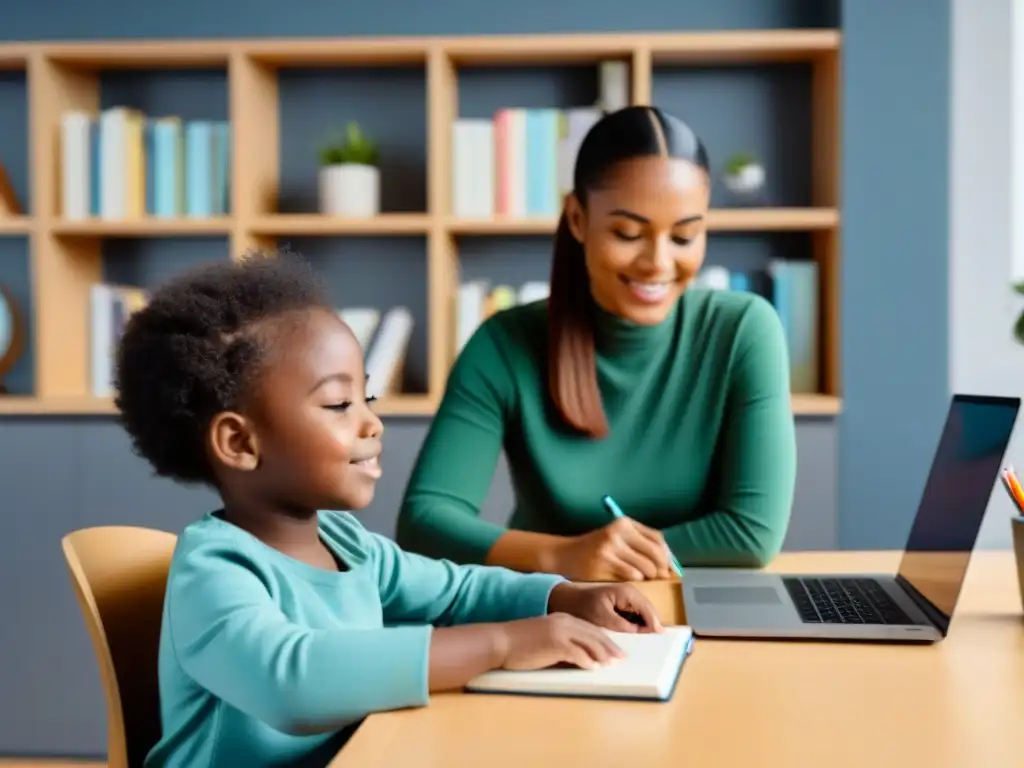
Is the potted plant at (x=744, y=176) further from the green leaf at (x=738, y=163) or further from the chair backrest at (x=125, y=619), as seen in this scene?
the chair backrest at (x=125, y=619)

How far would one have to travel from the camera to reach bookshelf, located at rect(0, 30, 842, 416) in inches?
113

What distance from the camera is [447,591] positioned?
1164 mm

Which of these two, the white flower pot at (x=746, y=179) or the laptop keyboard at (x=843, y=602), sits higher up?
the white flower pot at (x=746, y=179)

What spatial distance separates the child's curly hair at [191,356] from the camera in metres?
1.02

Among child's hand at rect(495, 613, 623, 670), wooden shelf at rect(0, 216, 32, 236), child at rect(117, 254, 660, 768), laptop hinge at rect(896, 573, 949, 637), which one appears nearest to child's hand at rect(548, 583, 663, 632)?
child at rect(117, 254, 660, 768)

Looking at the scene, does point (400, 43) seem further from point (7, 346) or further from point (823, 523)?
point (823, 523)

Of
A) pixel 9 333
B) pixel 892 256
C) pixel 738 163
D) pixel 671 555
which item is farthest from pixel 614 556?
pixel 9 333

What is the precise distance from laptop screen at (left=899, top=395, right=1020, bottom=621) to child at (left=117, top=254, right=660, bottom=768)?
321mm

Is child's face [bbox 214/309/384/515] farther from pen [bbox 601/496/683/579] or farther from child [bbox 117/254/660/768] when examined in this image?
pen [bbox 601/496/683/579]

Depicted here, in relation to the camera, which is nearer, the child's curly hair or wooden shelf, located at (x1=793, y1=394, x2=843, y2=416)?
the child's curly hair

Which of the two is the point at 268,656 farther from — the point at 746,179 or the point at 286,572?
the point at 746,179

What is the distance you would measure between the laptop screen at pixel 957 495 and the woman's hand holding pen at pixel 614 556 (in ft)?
0.92

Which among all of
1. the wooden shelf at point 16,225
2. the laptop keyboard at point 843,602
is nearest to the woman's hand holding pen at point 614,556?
the laptop keyboard at point 843,602

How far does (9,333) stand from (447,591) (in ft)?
7.67
